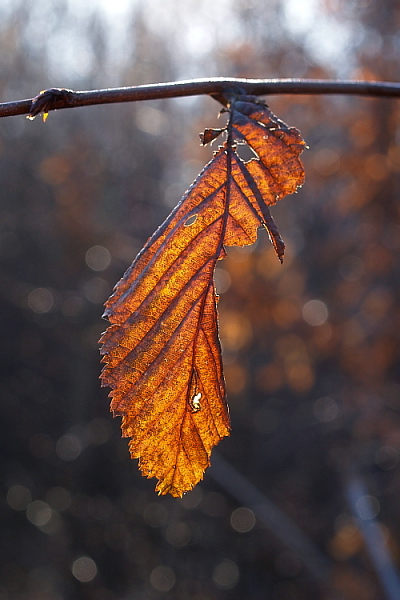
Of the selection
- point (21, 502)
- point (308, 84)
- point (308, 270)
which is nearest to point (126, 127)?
point (308, 270)

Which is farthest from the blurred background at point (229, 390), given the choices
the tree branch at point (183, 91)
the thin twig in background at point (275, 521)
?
the tree branch at point (183, 91)

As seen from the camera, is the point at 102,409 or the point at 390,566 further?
the point at 102,409

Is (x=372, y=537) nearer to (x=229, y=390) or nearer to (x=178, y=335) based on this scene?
(x=229, y=390)

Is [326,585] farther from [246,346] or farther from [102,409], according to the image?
[102,409]

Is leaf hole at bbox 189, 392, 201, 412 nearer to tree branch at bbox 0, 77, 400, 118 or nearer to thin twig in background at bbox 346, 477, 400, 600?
tree branch at bbox 0, 77, 400, 118

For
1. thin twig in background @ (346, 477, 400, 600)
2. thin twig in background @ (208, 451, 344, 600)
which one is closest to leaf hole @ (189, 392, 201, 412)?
thin twig in background @ (346, 477, 400, 600)

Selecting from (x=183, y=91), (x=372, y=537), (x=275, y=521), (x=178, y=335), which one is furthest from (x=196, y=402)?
(x=275, y=521)

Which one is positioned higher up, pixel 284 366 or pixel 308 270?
pixel 308 270
